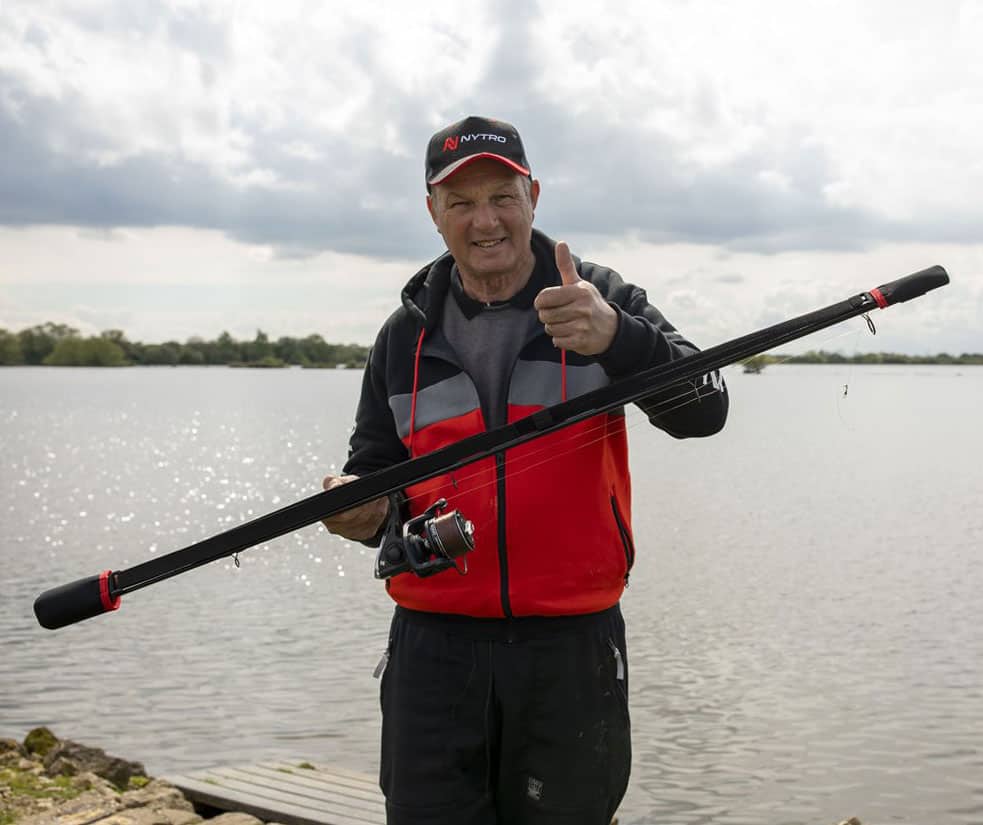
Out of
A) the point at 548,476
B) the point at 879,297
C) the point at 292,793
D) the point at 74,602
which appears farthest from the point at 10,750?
the point at 879,297

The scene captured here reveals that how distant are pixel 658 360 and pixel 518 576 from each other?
69 cm

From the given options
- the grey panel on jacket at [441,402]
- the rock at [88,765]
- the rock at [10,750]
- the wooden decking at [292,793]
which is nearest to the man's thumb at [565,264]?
the grey panel on jacket at [441,402]

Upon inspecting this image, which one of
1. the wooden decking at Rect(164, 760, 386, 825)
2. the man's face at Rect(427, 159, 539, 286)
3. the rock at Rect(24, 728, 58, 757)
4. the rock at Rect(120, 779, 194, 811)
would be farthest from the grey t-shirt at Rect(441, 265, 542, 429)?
the rock at Rect(24, 728, 58, 757)

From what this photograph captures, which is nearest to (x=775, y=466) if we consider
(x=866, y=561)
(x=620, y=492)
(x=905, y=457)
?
(x=905, y=457)

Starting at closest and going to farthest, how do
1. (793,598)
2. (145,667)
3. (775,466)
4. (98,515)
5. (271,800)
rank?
(271,800)
(145,667)
(793,598)
(98,515)
(775,466)

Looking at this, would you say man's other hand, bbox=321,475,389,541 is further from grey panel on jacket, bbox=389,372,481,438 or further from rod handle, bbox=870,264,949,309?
rod handle, bbox=870,264,949,309

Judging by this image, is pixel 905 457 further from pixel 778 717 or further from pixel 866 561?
pixel 778 717

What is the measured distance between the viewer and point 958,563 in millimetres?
16250

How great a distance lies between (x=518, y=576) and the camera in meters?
3.00

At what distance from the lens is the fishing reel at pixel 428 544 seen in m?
2.88

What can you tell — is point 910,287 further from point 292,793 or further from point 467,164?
point 292,793

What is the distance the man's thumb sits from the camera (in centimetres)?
276

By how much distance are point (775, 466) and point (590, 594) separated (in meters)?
27.9

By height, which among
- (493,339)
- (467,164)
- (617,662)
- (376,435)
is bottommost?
(617,662)
